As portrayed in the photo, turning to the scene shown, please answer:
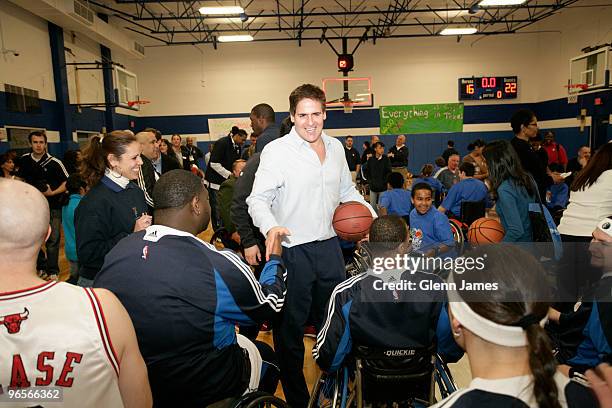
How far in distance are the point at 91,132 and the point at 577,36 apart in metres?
14.7

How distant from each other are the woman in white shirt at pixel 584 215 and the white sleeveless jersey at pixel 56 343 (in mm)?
2992

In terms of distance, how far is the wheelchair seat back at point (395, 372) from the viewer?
1913 mm

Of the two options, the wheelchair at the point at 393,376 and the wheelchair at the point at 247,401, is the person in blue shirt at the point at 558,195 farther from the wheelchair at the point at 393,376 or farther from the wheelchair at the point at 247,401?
the wheelchair at the point at 247,401

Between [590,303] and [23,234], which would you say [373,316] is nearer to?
[590,303]

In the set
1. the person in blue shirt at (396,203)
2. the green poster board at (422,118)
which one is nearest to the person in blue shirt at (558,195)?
the person in blue shirt at (396,203)

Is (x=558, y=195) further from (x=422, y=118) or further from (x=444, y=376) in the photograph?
(x=422, y=118)

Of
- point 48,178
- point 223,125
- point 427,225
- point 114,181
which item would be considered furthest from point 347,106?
point 114,181

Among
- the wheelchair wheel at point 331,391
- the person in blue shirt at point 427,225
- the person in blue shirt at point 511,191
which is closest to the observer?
the wheelchair wheel at point 331,391

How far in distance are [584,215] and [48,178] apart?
5.93m

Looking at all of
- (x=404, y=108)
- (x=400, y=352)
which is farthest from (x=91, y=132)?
(x=400, y=352)

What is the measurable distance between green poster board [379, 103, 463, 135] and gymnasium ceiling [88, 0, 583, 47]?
8.17ft

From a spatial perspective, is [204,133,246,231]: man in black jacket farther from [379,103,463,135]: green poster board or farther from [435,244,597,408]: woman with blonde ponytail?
[379,103,463,135]: green poster board

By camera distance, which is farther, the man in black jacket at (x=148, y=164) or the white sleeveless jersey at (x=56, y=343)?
the man in black jacket at (x=148, y=164)

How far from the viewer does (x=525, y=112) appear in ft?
11.9
